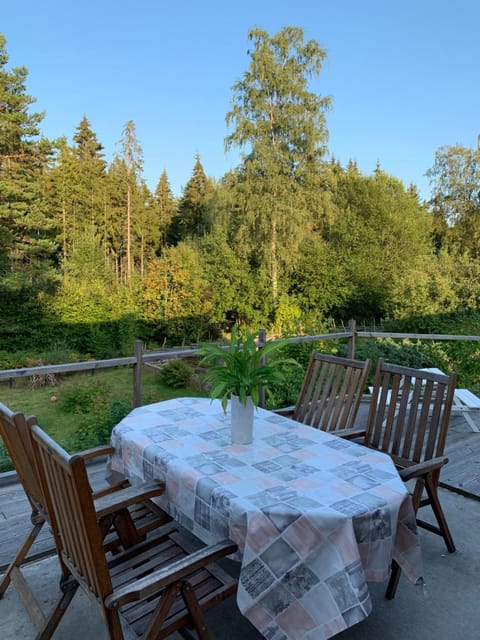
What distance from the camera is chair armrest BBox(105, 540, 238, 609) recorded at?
124 cm

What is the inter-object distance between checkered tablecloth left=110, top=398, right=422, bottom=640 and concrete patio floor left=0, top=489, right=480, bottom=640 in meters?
0.41

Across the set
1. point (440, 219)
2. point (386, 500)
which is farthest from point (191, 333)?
point (386, 500)

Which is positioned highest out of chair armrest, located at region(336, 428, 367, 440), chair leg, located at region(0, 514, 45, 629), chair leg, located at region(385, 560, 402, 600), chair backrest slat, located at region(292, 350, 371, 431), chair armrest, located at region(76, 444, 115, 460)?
chair backrest slat, located at region(292, 350, 371, 431)

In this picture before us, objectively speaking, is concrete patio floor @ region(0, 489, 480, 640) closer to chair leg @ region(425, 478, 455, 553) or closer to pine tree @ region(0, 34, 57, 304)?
chair leg @ region(425, 478, 455, 553)

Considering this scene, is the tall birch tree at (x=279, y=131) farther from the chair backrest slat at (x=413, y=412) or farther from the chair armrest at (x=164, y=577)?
the chair armrest at (x=164, y=577)

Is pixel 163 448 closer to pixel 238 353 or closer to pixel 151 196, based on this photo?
pixel 238 353

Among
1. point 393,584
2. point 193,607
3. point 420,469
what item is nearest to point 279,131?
point 420,469

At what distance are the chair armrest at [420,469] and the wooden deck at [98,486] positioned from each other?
3.97 ft

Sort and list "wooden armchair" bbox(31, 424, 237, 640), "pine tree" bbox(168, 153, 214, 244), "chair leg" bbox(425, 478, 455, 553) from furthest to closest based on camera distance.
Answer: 1. "pine tree" bbox(168, 153, 214, 244)
2. "chair leg" bbox(425, 478, 455, 553)
3. "wooden armchair" bbox(31, 424, 237, 640)

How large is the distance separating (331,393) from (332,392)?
0.09ft

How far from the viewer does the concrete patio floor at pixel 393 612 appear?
1.80m

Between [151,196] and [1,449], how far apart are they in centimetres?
2302

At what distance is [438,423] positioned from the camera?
231 cm

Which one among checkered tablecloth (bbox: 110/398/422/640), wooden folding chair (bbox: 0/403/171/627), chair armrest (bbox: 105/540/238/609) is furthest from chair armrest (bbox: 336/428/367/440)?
chair armrest (bbox: 105/540/238/609)
